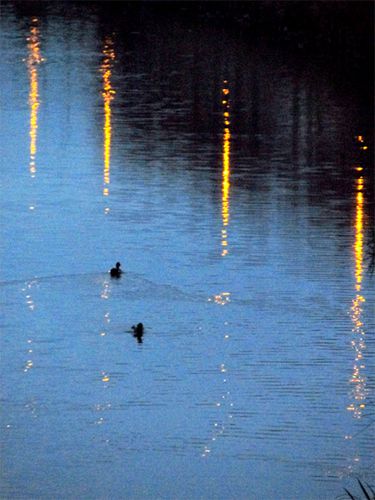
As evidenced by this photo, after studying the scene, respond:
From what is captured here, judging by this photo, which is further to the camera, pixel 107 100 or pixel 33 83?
pixel 33 83

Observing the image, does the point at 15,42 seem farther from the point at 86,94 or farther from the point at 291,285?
the point at 291,285

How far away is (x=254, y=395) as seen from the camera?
22.6 m

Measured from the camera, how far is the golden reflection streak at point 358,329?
2266 cm

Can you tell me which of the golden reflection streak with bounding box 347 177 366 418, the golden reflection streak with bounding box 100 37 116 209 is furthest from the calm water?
the golden reflection streak with bounding box 100 37 116 209

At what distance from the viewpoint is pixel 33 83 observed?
57.3 m

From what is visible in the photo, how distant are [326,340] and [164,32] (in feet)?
168

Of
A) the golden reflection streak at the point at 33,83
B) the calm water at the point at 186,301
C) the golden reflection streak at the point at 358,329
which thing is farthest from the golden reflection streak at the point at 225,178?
the golden reflection streak at the point at 33,83

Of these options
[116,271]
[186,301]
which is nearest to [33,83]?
[116,271]

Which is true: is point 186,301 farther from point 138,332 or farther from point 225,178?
point 225,178

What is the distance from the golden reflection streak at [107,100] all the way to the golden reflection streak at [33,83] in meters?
1.69

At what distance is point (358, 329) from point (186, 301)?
111 inches

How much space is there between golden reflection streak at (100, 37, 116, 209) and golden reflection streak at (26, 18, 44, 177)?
1.69 meters

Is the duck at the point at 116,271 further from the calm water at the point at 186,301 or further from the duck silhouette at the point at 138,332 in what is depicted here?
the duck silhouette at the point at 138,332

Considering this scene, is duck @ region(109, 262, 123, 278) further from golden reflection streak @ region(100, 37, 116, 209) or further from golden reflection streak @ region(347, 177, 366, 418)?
golden reflection streak @ region(100, 37, 116, 209)
